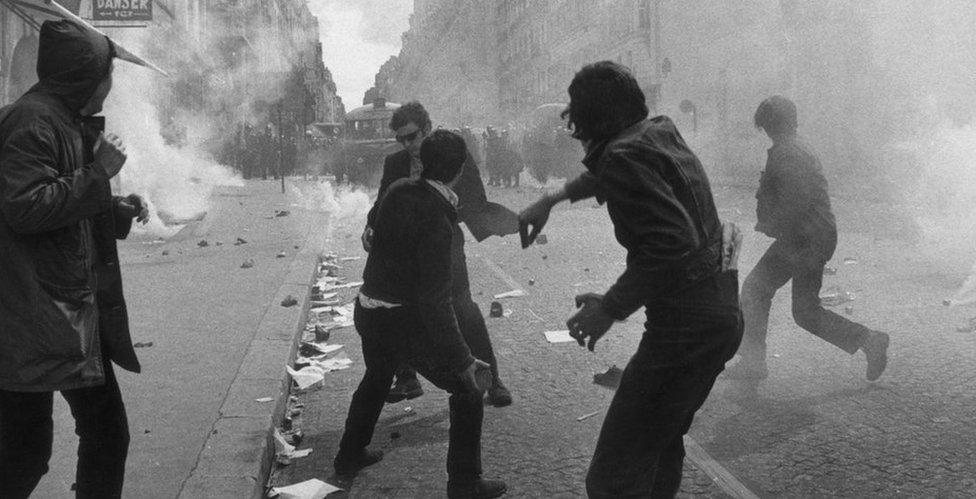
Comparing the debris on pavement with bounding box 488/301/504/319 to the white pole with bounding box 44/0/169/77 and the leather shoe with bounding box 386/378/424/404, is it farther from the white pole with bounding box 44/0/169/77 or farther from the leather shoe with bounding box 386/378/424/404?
the white pole with bounding box 44/0/169/77

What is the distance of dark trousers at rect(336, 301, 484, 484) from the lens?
3.49 m

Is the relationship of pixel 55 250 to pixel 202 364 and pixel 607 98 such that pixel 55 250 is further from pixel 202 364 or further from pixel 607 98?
pixel 202 364

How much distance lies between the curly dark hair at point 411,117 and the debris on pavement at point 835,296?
4021mm

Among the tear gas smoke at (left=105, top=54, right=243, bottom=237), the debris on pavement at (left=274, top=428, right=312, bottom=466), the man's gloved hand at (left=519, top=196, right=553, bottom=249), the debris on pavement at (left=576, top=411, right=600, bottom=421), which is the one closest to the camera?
the man's gloved hand at (left=519, top=196, right=553, bottom=249)

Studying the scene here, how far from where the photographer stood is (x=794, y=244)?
4945mm

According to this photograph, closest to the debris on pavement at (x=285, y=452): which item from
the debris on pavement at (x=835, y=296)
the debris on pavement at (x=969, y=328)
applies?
the debris on pavement at (x=969, y=328)

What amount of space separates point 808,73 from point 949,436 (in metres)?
23.0

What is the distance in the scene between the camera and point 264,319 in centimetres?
656

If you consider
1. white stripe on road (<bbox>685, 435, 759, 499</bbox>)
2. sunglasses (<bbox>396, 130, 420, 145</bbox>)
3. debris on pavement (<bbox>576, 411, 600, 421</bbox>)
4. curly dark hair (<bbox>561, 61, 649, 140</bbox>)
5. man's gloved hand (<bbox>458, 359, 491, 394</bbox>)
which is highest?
curly dark hair (<bbox>561, 61, 649, 140</bbox>)

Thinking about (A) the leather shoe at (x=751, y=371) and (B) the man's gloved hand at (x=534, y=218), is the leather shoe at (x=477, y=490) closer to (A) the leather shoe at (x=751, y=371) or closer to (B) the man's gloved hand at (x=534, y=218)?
(B) the man's gloved hand at (x=534, y=218)

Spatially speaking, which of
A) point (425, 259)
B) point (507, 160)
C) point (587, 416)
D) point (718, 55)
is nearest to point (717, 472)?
point (587, 416)

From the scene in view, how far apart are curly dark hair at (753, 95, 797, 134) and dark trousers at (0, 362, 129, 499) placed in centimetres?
350

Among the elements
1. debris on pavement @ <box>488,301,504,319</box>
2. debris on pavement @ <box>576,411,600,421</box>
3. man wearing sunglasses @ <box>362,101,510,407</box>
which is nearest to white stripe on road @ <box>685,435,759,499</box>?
debris on pavement @ <box>576,411,600,421</box>

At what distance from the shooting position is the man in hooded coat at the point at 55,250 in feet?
8.04
